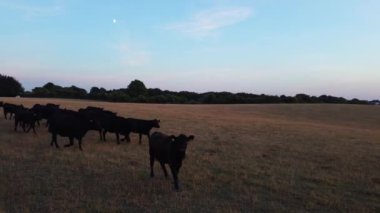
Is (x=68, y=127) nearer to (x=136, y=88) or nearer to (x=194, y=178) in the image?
(x=194, y=178)

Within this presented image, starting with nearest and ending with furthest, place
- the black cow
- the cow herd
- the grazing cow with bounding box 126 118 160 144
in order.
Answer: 1. the cow herd
2. the black cow
3. the grazing cow with bounding box 126 118 160 144

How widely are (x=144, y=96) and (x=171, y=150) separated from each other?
294 feet

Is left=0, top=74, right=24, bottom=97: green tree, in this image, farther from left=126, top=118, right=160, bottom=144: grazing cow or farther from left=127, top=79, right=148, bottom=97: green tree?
left=126, top=118, right=160, bottom=144: grazing cow

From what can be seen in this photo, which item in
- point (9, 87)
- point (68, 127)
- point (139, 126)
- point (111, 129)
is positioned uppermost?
point (9, 87)

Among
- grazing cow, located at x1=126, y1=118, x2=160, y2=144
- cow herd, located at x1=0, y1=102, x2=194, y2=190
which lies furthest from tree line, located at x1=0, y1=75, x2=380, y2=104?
grazing cow, located at x1=126, y1=118, x2=160, y2=144

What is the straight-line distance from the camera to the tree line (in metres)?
97.8

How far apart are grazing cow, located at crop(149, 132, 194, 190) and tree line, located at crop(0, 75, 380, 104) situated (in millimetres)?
80199

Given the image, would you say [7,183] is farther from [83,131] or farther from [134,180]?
[83,131]

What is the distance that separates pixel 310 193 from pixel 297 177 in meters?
2.52

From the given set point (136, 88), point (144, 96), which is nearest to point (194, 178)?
point (144, 96)

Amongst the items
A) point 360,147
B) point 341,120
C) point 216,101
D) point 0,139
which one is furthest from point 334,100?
point 0,139

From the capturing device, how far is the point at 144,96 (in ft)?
337

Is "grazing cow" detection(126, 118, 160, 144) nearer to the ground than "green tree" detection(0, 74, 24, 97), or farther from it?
nearer to the ground

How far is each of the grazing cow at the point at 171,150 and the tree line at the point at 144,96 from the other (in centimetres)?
8020
